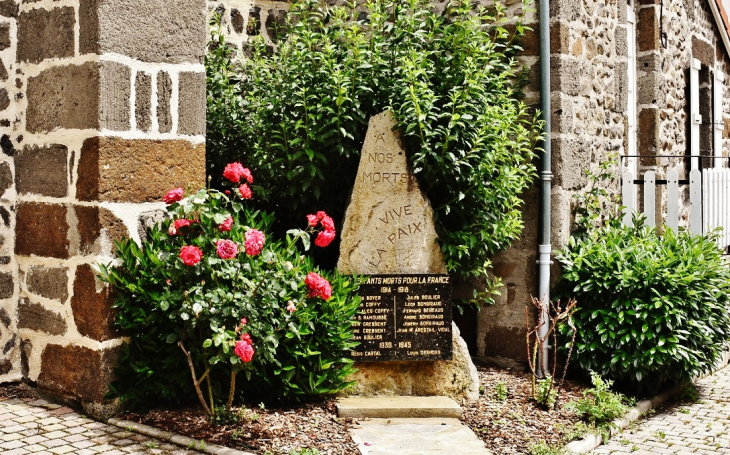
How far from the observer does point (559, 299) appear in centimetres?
659

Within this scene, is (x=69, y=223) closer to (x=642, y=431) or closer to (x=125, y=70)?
(x=125, y=70)

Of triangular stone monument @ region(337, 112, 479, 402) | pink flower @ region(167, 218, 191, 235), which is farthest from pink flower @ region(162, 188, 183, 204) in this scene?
triangular stone monument @ region(337, 112, 479, 402)

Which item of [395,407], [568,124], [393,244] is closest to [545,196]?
[568,124]

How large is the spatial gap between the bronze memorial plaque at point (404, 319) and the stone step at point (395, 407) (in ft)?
1.00

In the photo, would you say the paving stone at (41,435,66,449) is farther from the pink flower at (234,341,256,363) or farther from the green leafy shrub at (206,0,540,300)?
the green leafy shrub at (206,0,540,300)

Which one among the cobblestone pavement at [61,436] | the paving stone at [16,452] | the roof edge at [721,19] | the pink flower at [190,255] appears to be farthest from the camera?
the roof edge at [721,19]

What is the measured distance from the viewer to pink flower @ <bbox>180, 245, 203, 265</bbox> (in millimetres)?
4570

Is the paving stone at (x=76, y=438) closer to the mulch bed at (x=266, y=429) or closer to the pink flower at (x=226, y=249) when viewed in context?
the mulch bed at (x=266, y=429)

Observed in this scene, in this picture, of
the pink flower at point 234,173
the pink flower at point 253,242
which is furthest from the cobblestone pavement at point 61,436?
the pink flower at point 234,173

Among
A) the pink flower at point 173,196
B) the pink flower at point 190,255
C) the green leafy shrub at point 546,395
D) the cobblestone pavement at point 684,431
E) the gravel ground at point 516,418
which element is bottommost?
the cobblestone pavement at point 684,431

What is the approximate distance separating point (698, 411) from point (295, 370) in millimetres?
3103

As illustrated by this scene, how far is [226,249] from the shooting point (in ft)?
15.0

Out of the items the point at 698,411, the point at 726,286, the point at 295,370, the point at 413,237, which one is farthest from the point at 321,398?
→ the point at 726,286

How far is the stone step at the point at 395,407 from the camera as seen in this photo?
17.4ft
